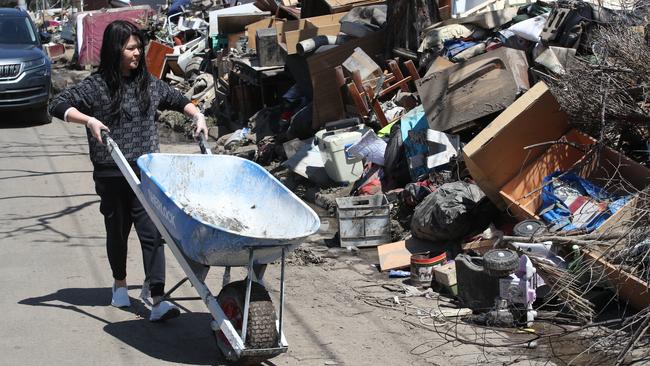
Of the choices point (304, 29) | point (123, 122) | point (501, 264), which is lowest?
point (501, 264)

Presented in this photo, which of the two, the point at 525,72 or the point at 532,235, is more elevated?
the point at 525,72

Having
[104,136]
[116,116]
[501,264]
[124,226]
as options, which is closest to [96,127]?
[104,136]

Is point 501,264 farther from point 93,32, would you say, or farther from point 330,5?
point 93,32

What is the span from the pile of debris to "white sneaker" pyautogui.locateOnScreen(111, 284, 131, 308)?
223 cm

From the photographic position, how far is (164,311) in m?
5.88

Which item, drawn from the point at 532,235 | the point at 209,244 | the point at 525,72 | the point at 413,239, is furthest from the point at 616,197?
the point at 209,244

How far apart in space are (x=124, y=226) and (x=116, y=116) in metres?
0.78

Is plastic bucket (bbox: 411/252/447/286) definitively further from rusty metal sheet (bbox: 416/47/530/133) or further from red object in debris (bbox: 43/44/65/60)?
red object in debris (bbox: 43/44/65/60)

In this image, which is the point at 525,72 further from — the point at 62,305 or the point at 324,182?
the point at 62,305

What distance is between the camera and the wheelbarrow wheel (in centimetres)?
493

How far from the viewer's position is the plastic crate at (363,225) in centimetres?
849

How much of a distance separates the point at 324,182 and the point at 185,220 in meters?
5.70

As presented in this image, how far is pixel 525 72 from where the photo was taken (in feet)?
30.2

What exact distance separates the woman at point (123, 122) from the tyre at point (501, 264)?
226cm
